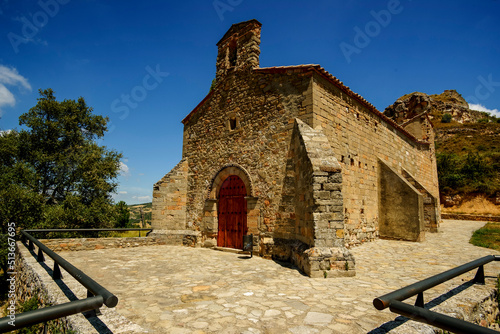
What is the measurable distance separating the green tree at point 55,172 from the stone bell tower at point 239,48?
10274 millimetres

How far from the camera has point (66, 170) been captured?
1571 centimetres

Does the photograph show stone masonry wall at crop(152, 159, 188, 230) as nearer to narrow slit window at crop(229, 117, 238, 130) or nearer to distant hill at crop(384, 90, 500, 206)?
narrow slit window at crop(229, 117, 238, 130)

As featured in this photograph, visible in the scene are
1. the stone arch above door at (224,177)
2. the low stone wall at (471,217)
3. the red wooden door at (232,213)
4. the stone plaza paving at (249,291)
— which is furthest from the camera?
the low stone wall at (471,217)

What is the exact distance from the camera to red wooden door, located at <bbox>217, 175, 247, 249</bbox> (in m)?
9.00

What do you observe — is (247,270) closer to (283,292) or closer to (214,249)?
(283,292)

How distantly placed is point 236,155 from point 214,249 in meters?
3.50

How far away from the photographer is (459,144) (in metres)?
41.2

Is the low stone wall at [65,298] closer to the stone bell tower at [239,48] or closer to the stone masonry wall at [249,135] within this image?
the stone masonry wall at [249,135]

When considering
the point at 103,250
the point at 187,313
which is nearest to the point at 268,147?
the point at 187,313

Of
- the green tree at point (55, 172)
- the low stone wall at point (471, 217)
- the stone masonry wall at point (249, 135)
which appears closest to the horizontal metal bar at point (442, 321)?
the stone masonry wall at point (249, 135)

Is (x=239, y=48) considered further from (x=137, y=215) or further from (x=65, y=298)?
(x=137, y=215)

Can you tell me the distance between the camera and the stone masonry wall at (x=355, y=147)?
8.30 metres

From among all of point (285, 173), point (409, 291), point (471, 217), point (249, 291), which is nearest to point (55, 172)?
point (285, 173)

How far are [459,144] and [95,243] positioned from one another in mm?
51011
